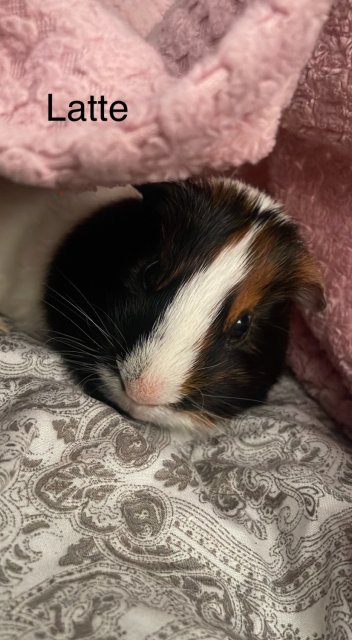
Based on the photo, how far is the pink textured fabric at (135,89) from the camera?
0.74 m

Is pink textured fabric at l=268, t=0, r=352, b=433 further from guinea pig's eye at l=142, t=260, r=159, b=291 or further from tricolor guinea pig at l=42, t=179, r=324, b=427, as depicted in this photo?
guinea pig's eye at l=142, t=260, r=159, b=291

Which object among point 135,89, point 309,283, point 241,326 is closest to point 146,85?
point 135,89

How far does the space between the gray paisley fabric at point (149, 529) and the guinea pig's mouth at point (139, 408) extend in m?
0.02

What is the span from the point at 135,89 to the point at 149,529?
570 mm

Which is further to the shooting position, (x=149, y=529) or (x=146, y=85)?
(x=149, y=529)

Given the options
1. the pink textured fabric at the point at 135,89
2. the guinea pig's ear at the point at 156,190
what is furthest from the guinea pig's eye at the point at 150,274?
the pink textured fabric at the point at 135,89

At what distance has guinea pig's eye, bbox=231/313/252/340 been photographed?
1.08 meters

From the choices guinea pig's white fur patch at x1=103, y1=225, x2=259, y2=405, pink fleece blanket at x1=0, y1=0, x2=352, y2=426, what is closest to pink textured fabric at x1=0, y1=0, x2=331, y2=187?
pink fleece blanket at x1=0, y1=0, x2=352, y2=426

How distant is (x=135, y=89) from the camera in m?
0.78

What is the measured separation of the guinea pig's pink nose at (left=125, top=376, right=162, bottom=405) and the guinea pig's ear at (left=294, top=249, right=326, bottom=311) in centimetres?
40

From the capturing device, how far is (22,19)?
800mm

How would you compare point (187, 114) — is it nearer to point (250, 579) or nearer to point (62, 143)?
point (62, 143)

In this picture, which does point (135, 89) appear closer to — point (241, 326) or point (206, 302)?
point (206, 302)

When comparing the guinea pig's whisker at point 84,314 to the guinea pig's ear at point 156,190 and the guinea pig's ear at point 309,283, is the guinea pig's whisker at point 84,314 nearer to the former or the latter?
the guinea pig's ear at point 156,190
